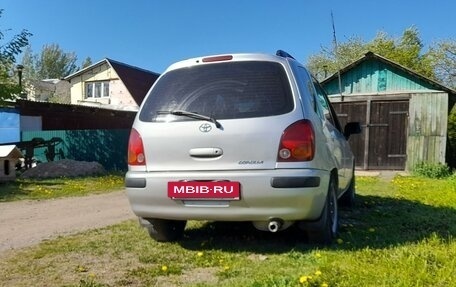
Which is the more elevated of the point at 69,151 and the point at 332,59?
the point at 332,59

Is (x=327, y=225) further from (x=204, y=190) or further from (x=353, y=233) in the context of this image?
(x=204, y=190)

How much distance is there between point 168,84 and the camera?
391 cm

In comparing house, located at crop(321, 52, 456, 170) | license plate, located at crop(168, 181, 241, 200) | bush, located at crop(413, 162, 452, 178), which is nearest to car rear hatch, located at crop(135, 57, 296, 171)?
license plate, located at crop(168, 181, 241, 200)

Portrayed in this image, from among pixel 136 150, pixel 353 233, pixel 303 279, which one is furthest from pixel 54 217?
pixel 303 279

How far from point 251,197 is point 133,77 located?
31740mm

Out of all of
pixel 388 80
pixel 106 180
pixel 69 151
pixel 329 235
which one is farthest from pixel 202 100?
pixel 69 151

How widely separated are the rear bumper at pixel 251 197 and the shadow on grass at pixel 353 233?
1.73 feet

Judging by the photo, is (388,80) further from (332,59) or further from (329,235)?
(332,59)

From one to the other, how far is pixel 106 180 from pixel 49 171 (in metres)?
2.59

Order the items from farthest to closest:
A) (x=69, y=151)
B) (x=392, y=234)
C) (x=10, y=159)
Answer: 1. (x=69, y=151)
2. (x=10, y=159)
3. (x=392, y=234)

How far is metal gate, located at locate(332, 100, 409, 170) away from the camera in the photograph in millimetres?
13383

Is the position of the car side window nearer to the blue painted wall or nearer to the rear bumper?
the rear bumper

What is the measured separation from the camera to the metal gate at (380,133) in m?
13.4

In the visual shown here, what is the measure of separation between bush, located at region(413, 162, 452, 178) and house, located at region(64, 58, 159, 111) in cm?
2181
